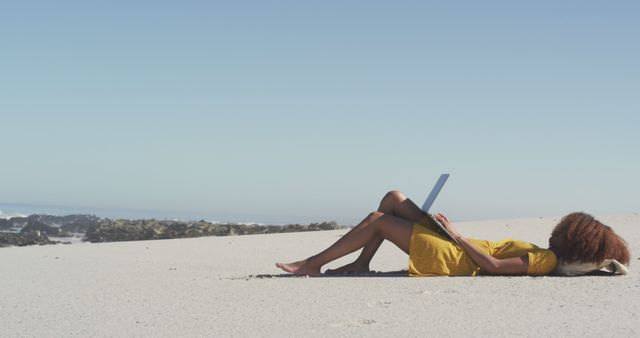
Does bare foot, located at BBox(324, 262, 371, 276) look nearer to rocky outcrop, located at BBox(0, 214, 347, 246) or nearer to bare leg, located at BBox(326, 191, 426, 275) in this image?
bare leg, located at BBox(326, 191, 426, 275)

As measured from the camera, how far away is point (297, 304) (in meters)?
4.59

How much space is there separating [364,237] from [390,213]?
12.8 inches

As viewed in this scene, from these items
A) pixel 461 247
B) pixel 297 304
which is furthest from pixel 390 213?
pixel 297 304

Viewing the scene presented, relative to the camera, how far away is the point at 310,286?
539 centimetres

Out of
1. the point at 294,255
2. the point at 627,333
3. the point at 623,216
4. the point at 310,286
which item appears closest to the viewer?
the point at 627,333

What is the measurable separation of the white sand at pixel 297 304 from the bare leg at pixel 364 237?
0.73 ft

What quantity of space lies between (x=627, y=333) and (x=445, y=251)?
2.30 meters

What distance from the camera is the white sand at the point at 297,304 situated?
3830 millimetres

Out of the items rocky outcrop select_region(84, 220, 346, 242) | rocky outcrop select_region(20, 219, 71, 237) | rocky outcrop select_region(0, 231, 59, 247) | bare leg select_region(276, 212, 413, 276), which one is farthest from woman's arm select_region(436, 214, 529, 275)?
rocky outcrop select_region(20, 219, 71, 237)

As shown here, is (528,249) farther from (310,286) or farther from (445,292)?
(310,286)

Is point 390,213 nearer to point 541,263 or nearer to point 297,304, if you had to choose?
point 541,263

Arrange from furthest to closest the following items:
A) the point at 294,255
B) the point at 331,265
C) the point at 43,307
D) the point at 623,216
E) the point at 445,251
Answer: the point at 623,216, the point at 294,255, the point at 331,265, the point at 445,251, the point at 43,307

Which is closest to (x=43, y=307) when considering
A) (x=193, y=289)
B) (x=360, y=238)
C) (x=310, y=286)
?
(x=193, y=289)

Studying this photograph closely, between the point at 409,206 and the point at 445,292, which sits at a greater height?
the point at 409,206
